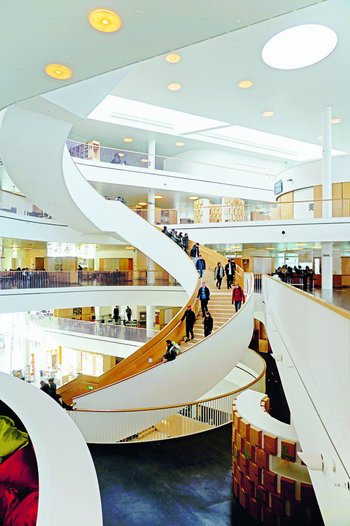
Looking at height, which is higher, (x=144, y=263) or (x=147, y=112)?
(x=147, y=112)

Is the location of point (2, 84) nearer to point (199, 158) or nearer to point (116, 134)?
point (116, 134)

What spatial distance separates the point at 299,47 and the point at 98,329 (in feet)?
51.7

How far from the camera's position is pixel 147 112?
77.5 feet

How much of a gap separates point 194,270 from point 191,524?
34.5 feet

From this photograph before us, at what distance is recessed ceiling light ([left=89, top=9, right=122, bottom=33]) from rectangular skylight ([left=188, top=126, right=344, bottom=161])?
929 inches

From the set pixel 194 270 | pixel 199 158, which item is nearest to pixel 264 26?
pixel 194 270

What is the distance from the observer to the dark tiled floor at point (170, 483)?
703 cm

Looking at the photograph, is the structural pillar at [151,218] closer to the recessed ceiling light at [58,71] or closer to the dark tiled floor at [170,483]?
the dark tiled floor at [170,483]

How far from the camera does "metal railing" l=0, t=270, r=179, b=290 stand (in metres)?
17.0

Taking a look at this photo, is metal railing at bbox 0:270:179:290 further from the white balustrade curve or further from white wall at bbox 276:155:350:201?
white wall at bbox 276:155:350:201

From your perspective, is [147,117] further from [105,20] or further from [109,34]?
[105,20]

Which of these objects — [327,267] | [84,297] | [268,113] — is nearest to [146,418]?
[84,297]

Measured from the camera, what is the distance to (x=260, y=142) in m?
28.4

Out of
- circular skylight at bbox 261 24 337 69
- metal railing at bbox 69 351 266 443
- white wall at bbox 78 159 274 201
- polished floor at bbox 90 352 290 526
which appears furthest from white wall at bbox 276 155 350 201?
polished floor at bbox 90 352 290 526
